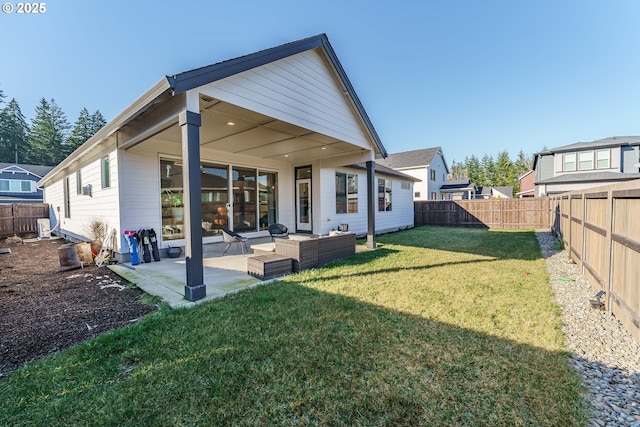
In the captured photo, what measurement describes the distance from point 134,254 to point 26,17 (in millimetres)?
6642

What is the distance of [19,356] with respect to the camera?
247cm

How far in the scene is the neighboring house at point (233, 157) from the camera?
4.03 m

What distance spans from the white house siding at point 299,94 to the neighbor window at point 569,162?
69.4ft

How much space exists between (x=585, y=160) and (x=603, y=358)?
2445cm

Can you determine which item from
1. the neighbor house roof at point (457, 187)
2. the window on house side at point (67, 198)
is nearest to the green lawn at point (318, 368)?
the window on house side at point (67, 198)

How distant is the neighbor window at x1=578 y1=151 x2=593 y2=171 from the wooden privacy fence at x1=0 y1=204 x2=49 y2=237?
1355 inches

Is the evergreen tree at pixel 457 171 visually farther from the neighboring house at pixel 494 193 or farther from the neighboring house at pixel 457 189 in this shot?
the neighboring house at pixel 457 189

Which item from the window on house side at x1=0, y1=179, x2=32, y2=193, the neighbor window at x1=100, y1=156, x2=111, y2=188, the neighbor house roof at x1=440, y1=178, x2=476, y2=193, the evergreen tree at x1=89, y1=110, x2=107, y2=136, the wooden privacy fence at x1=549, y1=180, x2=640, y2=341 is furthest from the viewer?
the evergreen tree at x1=89, y1=110, x2=107, y2=136

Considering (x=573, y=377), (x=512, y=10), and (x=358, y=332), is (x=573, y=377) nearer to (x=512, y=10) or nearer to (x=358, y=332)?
(x=358, y=332)

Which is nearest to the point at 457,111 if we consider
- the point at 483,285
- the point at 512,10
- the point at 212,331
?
the point at 512,10

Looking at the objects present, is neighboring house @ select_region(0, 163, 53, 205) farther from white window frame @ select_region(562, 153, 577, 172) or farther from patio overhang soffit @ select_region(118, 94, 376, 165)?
white window frame @ select_region(562, 153, 577, 172)

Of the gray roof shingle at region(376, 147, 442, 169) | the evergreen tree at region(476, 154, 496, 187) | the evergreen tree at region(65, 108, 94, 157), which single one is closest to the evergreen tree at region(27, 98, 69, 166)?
the evergreen tree at region(65, 108, 94, 157)

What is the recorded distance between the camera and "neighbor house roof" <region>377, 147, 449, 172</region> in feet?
82.4

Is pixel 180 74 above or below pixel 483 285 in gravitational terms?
above
